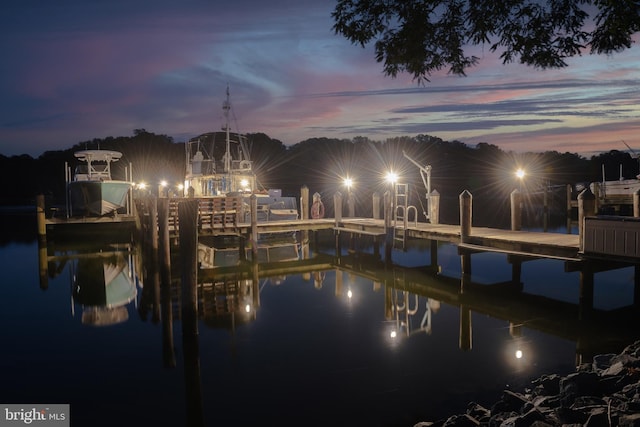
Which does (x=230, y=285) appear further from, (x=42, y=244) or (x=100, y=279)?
(x=42, y=244)

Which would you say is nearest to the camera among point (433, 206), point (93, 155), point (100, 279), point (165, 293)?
point (165, 293)

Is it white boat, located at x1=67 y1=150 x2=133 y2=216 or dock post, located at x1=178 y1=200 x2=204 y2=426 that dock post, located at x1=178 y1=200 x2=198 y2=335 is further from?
white boat, located at x1=67 y1=150 x2=133 y2=216

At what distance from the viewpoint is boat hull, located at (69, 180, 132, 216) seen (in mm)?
29966

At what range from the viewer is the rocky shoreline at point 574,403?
5582mm

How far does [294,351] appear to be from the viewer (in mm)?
10734

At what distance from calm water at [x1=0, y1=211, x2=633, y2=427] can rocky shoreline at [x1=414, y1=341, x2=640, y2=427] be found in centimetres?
88

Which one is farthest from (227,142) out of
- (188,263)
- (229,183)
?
(188,263)

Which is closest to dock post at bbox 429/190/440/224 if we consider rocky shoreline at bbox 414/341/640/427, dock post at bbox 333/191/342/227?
dock post at bbox 333/191/342/227

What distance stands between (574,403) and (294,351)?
19.6 feet

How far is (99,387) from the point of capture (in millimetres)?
8922

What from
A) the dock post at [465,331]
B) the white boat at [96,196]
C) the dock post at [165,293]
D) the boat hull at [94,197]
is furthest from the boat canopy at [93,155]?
the dock post at [465,331]

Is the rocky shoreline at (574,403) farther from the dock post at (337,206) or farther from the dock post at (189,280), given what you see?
the dock post at (337,206)

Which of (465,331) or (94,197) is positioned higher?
(94,197)

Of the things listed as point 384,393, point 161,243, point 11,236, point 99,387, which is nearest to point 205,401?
point 99,387
